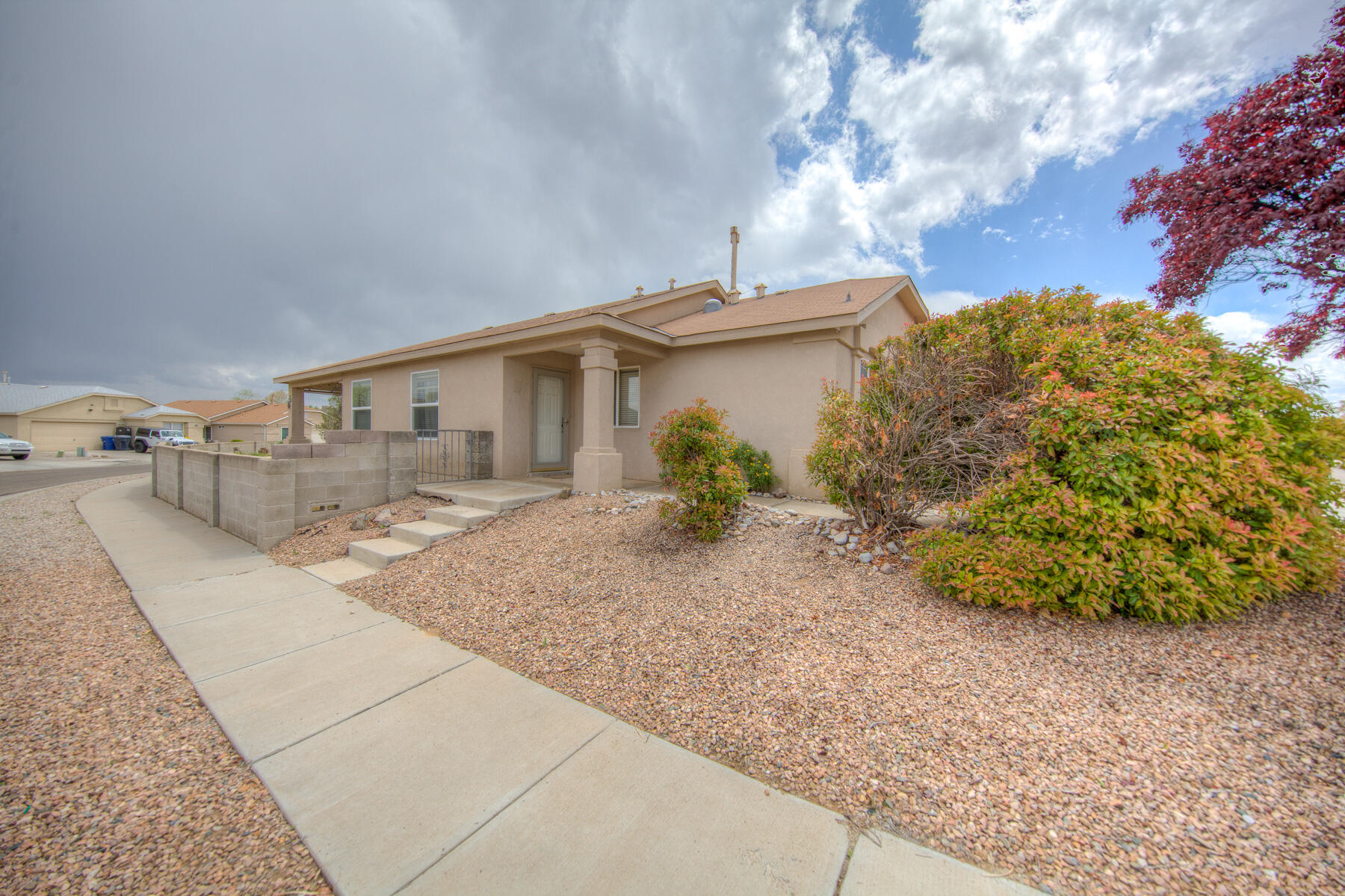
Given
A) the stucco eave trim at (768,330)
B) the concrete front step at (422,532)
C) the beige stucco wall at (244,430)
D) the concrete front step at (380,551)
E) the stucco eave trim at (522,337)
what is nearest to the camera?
the concrete front step at (380,551)

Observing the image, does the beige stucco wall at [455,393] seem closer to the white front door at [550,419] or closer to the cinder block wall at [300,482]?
the white front door at [550,419]

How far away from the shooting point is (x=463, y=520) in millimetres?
6000

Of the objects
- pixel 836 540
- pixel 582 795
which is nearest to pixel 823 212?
pixel 836 540

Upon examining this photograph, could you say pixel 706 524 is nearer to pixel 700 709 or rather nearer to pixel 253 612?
pixel 700 709

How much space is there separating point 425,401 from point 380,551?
19.2 feet

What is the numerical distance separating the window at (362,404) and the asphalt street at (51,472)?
847 cm

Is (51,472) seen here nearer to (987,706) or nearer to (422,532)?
(422,532)

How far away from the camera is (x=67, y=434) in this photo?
3609 cm

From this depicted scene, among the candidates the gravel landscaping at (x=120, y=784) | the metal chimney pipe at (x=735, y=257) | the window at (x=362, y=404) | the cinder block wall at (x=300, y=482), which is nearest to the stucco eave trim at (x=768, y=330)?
the metal chimney pipe at (x=735, y=257)

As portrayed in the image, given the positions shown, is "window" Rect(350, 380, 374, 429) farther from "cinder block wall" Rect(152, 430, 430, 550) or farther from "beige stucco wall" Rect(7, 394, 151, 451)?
"beige stucco wall" Rect(7, 394, 151, 451)

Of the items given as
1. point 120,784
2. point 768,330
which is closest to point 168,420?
point 768,330

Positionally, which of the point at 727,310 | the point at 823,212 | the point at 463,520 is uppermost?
the point at 823,212

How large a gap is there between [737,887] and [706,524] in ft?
10.8

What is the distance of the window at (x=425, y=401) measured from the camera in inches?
400
